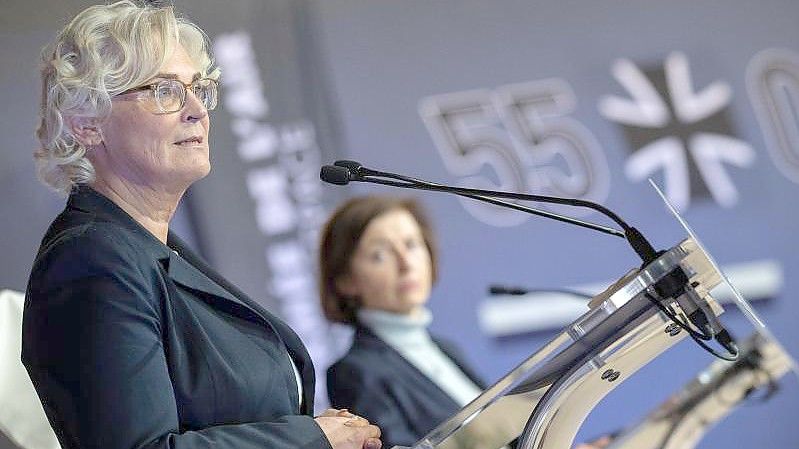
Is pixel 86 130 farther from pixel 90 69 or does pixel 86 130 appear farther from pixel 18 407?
pixel 18 407

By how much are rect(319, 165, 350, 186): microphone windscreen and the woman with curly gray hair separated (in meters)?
0.16

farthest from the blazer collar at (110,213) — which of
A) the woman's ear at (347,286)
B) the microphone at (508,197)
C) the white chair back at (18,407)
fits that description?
the woman's ear at (347,286)

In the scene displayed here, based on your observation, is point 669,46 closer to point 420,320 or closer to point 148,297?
point 420,320

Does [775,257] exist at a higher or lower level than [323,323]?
lower

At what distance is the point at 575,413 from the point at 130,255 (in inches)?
21.2

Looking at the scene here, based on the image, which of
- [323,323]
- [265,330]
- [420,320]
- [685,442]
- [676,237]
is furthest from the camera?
[676,237]

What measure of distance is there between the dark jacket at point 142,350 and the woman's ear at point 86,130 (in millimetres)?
67

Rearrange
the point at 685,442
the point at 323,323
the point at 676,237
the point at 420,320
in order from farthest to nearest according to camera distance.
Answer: the point at 676,237 → the point at 323,323 → the point at 420,320 → the point at 685,442

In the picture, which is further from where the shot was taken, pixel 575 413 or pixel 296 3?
pixel 296 3

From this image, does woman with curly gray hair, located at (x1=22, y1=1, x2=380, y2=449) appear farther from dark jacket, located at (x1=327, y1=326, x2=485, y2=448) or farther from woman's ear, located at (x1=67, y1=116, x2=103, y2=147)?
dark jacket, located at (x1=327, y1=326, x2=485, y2=448)

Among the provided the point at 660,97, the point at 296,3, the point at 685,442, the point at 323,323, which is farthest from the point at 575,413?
the point at 660,97

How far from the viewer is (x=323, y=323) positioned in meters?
3.10

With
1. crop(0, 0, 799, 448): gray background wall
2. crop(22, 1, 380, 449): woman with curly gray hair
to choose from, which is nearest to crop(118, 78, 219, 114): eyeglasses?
crop(22, 1, 380, 449): woman with curly gray hair

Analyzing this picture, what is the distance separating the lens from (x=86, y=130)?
5.02 feet
